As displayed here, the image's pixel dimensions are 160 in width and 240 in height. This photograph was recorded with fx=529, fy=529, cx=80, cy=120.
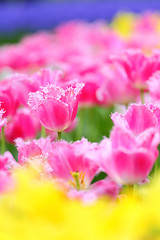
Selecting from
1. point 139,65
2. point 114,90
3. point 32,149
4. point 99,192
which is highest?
point 114,90

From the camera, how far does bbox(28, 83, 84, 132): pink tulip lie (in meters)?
0.64

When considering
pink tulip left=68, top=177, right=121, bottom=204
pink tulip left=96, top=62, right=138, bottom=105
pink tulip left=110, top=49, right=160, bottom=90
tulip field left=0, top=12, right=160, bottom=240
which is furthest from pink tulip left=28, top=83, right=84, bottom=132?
pink tulip left=96, top=62, right=138, bottom=105

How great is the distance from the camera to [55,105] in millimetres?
645

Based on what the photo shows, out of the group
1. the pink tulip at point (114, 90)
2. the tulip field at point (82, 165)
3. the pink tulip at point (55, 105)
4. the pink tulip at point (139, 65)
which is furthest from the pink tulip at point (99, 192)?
the pink tulip at point (114, 90)

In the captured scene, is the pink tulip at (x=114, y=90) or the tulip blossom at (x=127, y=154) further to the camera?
the pink tulip at (x=114, y=90)

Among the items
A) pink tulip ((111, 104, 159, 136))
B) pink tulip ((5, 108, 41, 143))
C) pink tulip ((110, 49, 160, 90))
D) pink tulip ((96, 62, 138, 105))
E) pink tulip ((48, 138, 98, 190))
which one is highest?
pink tulip ((96, 62, 138, 105))

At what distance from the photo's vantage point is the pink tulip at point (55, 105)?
0.64m

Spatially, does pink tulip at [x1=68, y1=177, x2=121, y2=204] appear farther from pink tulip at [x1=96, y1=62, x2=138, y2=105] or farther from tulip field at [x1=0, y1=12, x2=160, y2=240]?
pink tulip at [x1=96, y1=62, x2=138, y2=105]

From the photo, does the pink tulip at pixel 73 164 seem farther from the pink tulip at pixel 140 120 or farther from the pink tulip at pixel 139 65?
the pink tulip at pixel 139 65

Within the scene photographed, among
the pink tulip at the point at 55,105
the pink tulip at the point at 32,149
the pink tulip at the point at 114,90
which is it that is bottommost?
the pink tulip at the point at 32,149

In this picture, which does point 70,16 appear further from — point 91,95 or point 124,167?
point 124,167

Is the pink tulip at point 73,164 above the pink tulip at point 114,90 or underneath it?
underneath

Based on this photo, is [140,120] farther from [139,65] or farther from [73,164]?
[139,65]

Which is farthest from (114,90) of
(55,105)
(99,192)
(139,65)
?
(99,192)
